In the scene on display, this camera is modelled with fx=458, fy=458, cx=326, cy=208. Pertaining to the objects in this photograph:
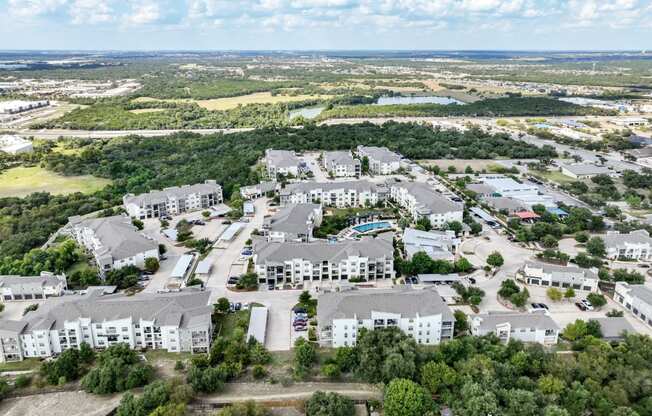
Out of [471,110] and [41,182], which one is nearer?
[41,182]

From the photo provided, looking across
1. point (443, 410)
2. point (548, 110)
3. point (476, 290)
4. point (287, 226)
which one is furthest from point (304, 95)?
point (443, 410)

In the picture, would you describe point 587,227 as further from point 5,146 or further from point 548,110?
point 5,146

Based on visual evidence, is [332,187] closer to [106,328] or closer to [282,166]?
[282,166]

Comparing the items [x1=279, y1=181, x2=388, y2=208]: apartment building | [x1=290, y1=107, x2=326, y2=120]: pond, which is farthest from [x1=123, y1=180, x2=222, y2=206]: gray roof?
[x1=290, y1=107, x2=326, y2=120]: pond

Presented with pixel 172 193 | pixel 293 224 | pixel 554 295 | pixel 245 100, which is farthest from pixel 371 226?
pixel 245 100

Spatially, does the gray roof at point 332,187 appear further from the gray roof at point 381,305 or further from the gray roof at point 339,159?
the gray roof at point 381,305

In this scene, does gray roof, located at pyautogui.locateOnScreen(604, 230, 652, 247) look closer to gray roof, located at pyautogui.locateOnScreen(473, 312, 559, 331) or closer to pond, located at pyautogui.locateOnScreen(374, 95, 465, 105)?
gray roof, located at pyautogui.locateOnScreen(473, 312, 559, 331)
